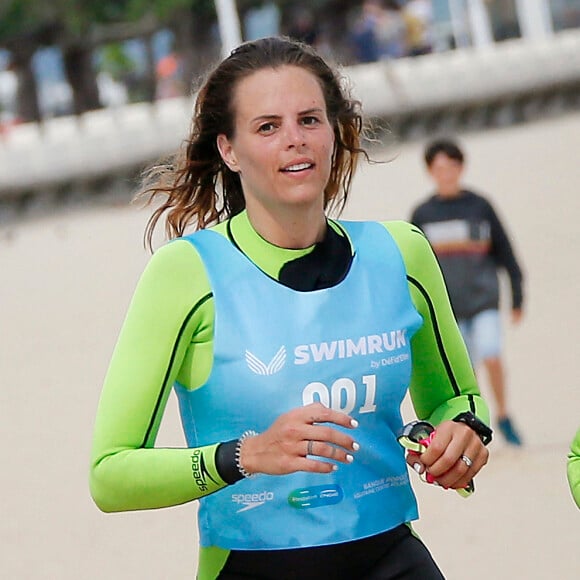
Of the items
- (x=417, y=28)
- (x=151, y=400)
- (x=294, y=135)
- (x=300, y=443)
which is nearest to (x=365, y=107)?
(x=417, y=28)

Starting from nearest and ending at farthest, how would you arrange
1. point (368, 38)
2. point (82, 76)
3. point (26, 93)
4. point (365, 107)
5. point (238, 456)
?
point (238, 456) < point (365, 107) < point (368, 38) < point (26, 93) < point (82, 76)

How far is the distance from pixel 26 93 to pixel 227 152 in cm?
3167

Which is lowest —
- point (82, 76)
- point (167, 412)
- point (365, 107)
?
point (167, 412)

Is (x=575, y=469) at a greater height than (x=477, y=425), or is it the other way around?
(x=477, y=425)

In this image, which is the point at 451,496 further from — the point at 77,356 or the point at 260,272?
the point at 77,356

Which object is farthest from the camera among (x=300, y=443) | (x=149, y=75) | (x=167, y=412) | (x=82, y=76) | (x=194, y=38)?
(x=194, y=38)

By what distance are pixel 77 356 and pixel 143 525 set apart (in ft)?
18.9

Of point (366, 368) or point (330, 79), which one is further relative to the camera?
point (330, 79)

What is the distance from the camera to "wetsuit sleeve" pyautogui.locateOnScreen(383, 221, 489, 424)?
12.0 ft

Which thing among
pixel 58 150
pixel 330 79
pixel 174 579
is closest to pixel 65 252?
pixel 58 150

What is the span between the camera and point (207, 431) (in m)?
3.45

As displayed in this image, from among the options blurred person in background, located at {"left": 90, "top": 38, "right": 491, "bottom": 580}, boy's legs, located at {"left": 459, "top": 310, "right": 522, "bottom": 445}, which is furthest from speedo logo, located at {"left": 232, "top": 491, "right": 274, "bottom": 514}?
boy's legs, located at {"left": 459, "top": 310, "right": 522, "bottom": 445}

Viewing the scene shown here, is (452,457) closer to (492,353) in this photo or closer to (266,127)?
(266,127)

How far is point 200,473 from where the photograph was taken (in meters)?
3.26
